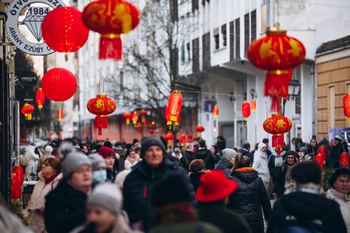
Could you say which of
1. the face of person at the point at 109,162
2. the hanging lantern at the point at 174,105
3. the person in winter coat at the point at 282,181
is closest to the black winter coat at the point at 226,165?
the person in winter coat at the point at 282,181

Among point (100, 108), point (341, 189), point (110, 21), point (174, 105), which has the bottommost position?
point (341, 189)

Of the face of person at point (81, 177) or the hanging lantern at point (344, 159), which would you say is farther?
the hanging lantern at point (344, 159)

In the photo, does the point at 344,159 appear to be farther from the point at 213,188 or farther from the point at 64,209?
the point at 64,209

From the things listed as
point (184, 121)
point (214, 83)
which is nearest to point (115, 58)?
point (214, 83)

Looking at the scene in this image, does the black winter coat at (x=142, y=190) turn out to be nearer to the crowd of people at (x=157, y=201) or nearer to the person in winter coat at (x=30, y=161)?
the crowd of people at (x=157, y=201)

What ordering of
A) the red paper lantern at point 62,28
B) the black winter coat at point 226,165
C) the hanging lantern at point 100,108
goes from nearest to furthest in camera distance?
the red paper lantern at point 62,28 → the black winter coat at point 226,165 → the hanging lantern at point 100,108

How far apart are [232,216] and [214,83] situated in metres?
27.9

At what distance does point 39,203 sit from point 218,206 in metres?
2.91

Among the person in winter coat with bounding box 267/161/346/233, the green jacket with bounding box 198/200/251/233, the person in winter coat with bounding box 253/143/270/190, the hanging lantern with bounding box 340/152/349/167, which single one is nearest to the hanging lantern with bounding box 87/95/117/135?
the person in winter coat with bounding box 253/143/270/190

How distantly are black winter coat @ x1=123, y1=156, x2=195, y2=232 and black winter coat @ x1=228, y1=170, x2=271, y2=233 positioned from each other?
182 centimetres

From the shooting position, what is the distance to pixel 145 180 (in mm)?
4879

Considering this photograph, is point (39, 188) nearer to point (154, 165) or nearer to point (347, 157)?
point (154, 165)

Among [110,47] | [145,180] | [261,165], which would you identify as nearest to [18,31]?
[110,47]

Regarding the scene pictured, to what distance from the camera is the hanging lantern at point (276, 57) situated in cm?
595
